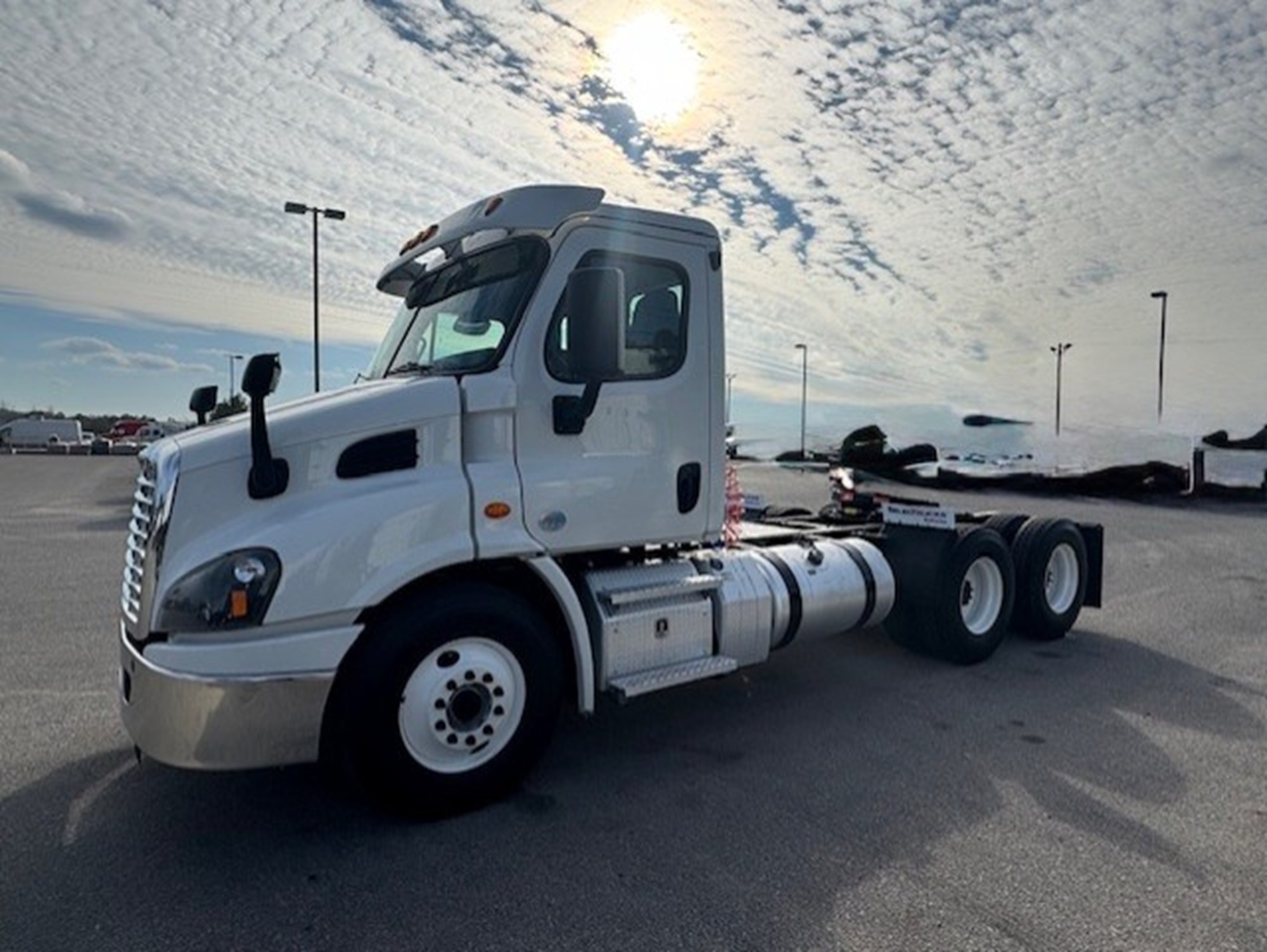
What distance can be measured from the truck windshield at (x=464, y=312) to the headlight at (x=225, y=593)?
1372 millimetres

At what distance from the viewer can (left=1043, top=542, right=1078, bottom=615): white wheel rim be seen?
24.6ft

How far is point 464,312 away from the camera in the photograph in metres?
4.52

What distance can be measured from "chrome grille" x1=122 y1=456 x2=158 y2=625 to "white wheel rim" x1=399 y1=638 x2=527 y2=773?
1.27 m

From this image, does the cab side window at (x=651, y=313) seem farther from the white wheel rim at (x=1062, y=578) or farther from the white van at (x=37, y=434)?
the white van at (x=37, y=434)

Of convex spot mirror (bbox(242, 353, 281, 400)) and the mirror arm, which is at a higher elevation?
convex spot mirror (bbox(242, 353, 281, 400))

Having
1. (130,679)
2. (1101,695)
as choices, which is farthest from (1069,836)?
(130,679)

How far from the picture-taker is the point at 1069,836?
3.70 meters

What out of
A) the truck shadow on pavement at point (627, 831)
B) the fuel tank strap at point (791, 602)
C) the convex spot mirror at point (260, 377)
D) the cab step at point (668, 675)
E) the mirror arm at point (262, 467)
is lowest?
the truck shadow on pavement at point (627, 831)

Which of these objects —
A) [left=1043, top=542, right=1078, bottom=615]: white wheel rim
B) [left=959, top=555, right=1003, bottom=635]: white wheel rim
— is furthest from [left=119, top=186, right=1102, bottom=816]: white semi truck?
[left=1043, top=542, right=1078, bottom=615]: white wheel rim

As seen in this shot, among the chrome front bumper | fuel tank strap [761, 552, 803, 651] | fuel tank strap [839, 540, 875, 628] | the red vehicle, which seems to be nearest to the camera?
the chrome front bumper

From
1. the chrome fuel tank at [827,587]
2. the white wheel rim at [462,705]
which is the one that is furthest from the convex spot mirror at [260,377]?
the chrome fuel tank at [827,587]

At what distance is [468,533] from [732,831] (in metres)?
1.85

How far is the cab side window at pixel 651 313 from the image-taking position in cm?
455

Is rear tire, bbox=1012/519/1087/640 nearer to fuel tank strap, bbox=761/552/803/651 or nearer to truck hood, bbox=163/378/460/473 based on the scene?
fuel tank strap, bbox=761/552/803/651
